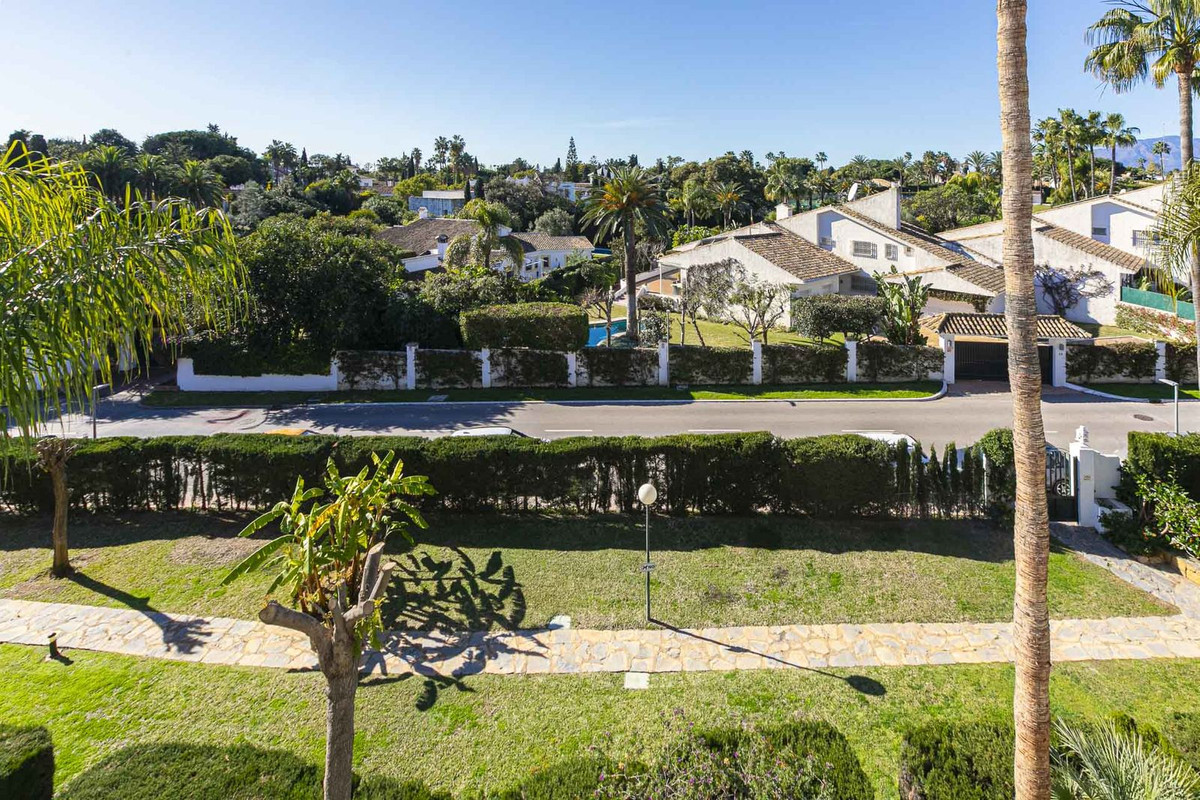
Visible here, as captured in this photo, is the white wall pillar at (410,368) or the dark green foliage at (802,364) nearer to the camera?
the dark green foliage at (802,364)

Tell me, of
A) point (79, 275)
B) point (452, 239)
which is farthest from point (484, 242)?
point (79, 275)

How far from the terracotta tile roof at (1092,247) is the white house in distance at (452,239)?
3504cm

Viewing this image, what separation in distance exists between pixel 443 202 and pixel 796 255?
6846cm

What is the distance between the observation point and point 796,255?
44.9 metres

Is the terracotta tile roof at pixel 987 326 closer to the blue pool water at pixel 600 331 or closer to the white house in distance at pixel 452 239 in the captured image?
the blue pool water at pixel 600 331

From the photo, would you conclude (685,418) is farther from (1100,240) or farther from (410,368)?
(1100,240)

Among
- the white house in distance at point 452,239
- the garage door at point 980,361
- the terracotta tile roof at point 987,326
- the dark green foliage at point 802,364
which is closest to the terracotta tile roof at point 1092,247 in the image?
the terracotta tile roof at point 987,326

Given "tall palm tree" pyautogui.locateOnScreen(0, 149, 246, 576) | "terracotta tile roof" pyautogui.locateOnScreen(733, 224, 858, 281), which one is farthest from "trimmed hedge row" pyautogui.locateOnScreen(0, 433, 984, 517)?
"terracotta tile roof" pyautogui.locateOnScreen(733, 224, 858, 281)

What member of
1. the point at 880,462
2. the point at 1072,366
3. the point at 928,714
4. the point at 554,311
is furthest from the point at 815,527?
the point at 1072,366

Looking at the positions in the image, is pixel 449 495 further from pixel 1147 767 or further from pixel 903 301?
pixel 903 301

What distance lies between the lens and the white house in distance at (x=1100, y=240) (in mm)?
40094

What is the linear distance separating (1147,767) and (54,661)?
1411cm

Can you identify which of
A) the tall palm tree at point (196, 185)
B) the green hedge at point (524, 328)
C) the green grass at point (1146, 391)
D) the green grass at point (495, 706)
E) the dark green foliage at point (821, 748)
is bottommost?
the green grass at point (495, 706)

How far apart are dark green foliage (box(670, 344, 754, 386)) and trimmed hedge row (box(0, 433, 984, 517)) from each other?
15049 millimetres
